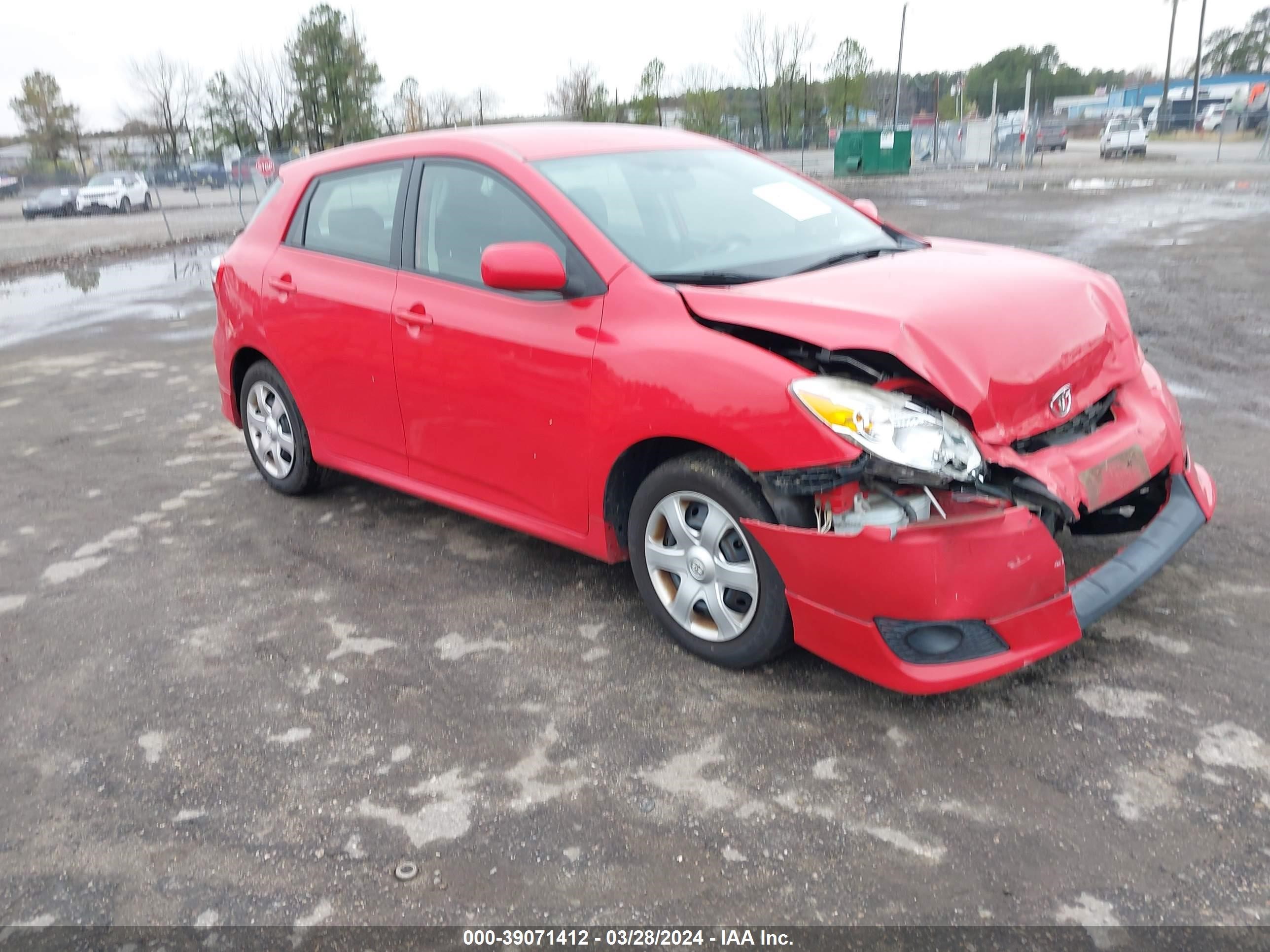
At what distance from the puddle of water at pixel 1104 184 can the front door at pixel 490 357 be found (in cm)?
2216

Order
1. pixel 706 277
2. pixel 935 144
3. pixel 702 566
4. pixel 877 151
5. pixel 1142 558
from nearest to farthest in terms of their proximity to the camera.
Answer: pixel 1142 558 < pixel 702 566 < pixel 706 277 < pixel 877 151 < pixel 935 144

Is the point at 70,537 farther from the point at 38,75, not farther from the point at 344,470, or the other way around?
the point at 38,75

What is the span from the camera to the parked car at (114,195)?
35344 mm

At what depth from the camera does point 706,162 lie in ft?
14.6

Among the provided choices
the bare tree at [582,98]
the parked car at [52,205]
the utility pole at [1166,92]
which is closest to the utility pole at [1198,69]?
the utility pole at [1166,92]

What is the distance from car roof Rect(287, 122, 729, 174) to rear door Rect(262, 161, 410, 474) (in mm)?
96

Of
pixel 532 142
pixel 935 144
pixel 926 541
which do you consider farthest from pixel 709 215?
pixel 935 144

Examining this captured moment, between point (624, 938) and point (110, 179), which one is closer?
point (624, 938)

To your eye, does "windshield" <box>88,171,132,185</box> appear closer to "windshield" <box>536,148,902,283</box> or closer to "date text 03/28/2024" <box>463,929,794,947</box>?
"windshield" <box>536,148,902,283</box>

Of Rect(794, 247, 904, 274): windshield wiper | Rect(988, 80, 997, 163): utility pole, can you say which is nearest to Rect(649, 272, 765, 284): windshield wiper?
Rect(794, 247, 904, 274): windshield wiper

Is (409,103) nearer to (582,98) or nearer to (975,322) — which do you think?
(582,98)

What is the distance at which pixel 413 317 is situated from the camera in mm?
4207

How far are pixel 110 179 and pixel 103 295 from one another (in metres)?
25.5

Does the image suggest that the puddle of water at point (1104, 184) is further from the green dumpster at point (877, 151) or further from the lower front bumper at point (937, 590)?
the lower front bumper at point (937, 590)
